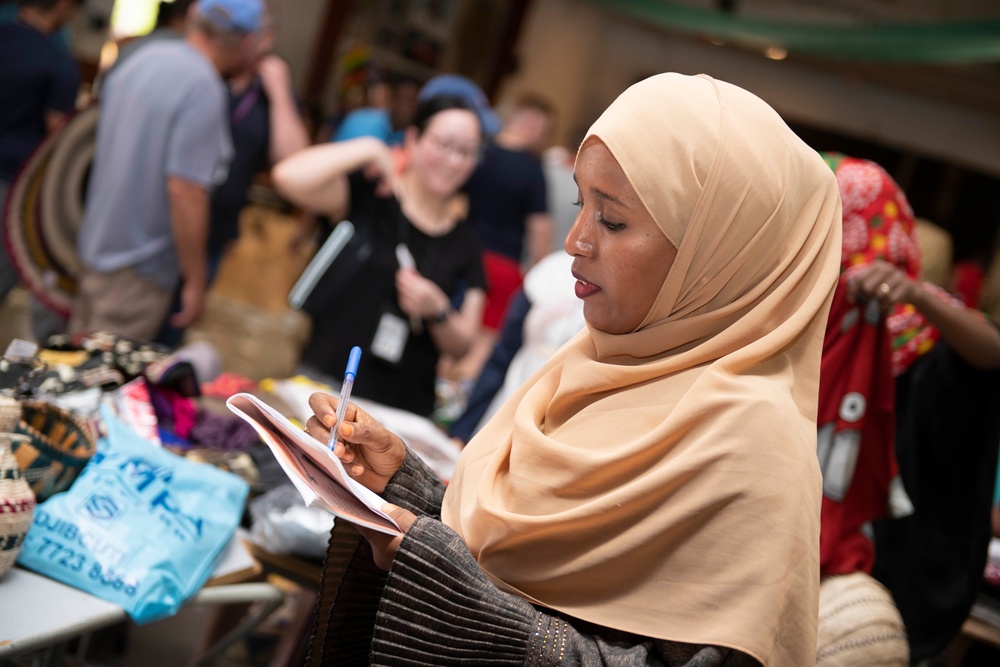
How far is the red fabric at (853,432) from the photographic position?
2.20 metres

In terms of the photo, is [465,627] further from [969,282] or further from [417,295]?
[969,282]

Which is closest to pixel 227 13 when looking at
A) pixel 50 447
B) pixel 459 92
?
pixel 459 92

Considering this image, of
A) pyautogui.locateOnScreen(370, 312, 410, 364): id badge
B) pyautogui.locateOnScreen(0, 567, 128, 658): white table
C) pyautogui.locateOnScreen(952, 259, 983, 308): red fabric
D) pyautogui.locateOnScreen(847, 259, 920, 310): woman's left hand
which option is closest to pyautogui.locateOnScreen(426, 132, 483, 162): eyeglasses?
pyautogui.locateOnScreen(370, 312, 410, 364): id badge

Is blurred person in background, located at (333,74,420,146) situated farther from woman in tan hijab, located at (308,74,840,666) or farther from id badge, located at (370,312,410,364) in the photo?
woman in tan hijab, located at (308,74,840,666)

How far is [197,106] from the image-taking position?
3.21 metres

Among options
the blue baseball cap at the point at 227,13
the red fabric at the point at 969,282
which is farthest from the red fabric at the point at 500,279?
the red fabric at the point at 969,282

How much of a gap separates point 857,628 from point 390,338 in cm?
161

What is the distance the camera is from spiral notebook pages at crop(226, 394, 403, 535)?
4.18ft

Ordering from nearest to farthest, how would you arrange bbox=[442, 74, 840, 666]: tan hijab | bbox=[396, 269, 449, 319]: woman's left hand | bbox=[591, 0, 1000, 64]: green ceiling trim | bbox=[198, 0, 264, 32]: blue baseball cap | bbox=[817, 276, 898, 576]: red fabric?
bbox=[442, 74, 840, 666]: tan hijab < bbox=[817, 276, 898, 576]: red fabric < bbox=[396, 269, 449, 319]: woman's left hand < bbox=[198, 0, 264, 32]: blue baseball cap < bbox=[591, 0, 1000, 64]: green ceiling trim

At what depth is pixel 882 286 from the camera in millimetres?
2209

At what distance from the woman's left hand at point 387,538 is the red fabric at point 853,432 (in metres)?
1.16

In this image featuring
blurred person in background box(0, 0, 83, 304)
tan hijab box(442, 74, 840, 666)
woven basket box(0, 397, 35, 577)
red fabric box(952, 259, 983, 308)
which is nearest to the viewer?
tan hijab box(442, 74, 840, 666)

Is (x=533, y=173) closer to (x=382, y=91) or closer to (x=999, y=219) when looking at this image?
(x=382, y=91)

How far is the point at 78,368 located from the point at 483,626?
1.35 metres
